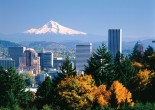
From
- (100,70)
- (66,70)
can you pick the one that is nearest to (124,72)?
(100,70)

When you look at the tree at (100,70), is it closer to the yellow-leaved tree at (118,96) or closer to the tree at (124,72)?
the tree at (124,72)

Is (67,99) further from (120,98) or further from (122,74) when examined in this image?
(122,74)

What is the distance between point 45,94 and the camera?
49062 mm

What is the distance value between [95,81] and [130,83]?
3.79 meters

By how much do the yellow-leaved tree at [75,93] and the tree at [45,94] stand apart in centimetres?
462

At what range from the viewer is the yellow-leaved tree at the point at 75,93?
41469mm

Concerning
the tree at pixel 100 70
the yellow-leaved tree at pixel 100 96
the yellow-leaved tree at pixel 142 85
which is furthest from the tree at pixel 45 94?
the yellow-leaved tree at pixel 142 85

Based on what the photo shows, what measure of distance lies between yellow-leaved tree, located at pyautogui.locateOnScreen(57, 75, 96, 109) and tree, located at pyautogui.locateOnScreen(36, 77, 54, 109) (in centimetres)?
462

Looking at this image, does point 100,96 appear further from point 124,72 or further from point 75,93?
point 124,72

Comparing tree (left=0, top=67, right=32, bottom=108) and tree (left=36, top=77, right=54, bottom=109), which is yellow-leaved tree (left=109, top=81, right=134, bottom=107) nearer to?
tree (left=36, top=77, right=54, bottom=109)

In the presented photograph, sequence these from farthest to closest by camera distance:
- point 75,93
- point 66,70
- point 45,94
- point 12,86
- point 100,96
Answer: point 12,86, point 45,94, point 66,70, point 100,96, point 75,93

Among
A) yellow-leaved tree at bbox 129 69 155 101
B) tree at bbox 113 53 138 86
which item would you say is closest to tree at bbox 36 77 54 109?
tree at bbox 113 53 138 86

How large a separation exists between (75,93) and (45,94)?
811cm

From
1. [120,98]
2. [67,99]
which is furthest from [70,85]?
[120,98]
